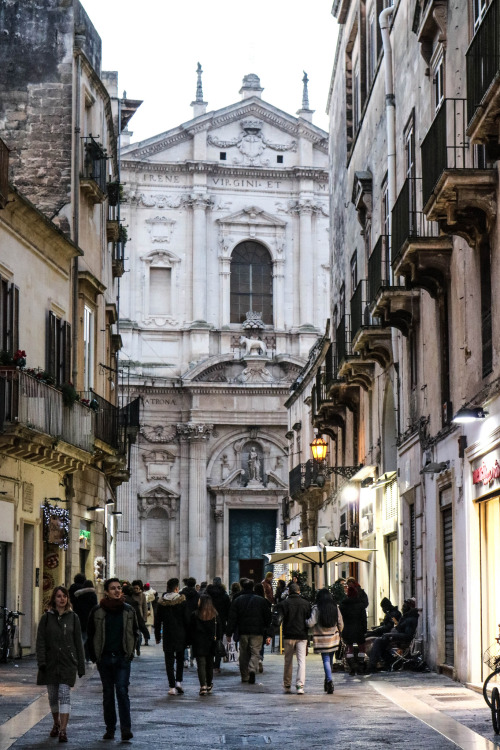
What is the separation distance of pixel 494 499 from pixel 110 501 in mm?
21256

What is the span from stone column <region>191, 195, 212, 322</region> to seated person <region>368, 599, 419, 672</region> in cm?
3515

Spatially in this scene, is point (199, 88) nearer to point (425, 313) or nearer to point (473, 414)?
point (425, 313)

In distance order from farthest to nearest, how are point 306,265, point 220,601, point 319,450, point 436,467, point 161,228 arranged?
point 306,265, point 161,228, point 319,450, point 220,601, point 436,467

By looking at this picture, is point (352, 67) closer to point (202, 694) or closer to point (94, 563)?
point (94, 563)

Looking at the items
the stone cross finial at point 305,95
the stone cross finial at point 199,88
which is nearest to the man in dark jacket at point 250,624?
the stone cross finial at point 199,88

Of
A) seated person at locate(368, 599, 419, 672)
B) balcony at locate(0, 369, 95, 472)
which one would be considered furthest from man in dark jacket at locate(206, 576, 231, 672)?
balcony at locate(0, 369, 95, 472)

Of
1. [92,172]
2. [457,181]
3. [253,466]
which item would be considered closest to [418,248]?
[457,181]

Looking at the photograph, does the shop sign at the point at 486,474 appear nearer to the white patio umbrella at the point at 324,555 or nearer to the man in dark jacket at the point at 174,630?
the man in dark jacket at the point at 174,630

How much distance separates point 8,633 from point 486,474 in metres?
10.8

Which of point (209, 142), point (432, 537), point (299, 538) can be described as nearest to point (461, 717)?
point (432, 537)

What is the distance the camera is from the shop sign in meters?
16.3

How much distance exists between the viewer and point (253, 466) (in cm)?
5706

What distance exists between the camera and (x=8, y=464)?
2433 cm

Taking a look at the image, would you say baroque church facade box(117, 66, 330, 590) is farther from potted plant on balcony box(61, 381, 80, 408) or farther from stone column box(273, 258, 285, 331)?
potted plant on balcony box(61, 381, 80, 408)
